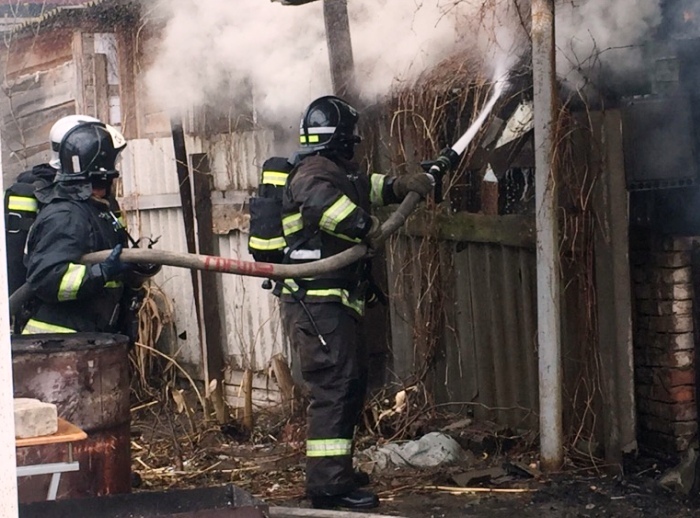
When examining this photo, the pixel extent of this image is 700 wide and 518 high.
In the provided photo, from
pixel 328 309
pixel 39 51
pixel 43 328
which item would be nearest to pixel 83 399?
pixel 43 328

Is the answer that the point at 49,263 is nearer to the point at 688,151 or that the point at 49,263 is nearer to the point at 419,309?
the point at 419,309

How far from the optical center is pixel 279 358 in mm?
7430

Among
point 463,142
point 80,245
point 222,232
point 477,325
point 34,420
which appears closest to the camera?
point 34,420

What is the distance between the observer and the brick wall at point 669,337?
5.55 meters

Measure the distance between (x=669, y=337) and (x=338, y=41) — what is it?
2.73m

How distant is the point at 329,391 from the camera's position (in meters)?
5.62

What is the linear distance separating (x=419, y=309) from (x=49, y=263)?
8.45 ft

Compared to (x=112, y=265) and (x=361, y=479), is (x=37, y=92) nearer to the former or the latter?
(x=112, y=265)

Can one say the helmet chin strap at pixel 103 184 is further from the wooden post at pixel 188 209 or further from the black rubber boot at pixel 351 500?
the wooden post at pixel 188 209

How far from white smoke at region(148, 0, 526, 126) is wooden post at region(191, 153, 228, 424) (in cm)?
59

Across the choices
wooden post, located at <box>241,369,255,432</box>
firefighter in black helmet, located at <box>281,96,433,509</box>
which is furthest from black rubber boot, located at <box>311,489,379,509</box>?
wooden post, located at <box>241,369,255,432</box>

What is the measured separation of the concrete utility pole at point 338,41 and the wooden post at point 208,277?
5.59ft

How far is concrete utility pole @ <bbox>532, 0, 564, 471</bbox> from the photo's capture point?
5363 mm

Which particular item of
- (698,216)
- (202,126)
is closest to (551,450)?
(698,216)
